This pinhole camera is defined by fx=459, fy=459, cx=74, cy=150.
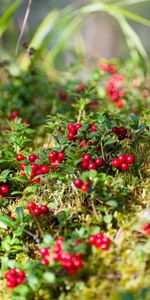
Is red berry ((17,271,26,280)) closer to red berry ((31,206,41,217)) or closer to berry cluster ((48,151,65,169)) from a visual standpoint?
red berry ((31,206,41,217))

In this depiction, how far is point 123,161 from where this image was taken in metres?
2.12

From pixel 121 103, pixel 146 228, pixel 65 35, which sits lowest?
pixel 146 228

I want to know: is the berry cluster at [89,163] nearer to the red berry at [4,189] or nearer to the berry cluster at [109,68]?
the red berry at [4,189]

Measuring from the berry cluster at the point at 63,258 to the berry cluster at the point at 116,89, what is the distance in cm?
192

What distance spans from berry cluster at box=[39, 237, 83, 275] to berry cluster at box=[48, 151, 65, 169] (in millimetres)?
492

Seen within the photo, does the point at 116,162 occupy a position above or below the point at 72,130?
below

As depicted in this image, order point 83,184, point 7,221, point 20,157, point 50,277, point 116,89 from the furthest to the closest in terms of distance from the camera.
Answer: point 116,89
point 20,157
point 7,221
point 83,184
point 50,277

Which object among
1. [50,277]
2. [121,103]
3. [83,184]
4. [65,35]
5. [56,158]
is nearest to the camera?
[50,277]

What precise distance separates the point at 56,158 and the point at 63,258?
64 centimetres

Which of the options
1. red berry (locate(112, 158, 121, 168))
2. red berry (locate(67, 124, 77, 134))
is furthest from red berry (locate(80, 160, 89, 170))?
red berry (locate(67, 124, 77, 134))

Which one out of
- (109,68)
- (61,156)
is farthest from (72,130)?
(109,68)

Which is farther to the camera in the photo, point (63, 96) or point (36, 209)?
point (63, 96)

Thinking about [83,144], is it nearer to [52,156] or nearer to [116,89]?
[52,156]

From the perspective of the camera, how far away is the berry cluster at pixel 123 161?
2.11 metres
